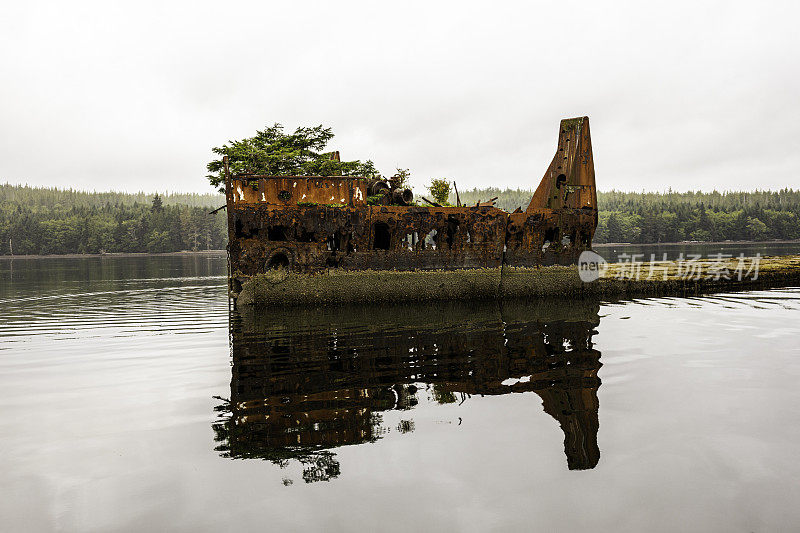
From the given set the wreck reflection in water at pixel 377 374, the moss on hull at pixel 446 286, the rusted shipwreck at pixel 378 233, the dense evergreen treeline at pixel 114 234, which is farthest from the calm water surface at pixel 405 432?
the dense evergreen treeline at pixel 114 234

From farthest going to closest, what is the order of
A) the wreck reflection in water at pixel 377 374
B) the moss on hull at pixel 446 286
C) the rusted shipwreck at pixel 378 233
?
the moss on hull at pixel 446 286 → the rusted shipwreck at pixel 378 233 → the wreck reflection in water at pixel 377 374

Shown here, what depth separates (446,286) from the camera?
1748 centimetres

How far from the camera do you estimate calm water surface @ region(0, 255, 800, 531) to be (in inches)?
166

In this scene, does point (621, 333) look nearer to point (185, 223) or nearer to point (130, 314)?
point (130, 314)

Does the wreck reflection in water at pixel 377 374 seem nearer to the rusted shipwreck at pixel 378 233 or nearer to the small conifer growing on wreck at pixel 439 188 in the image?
the rusted shipwreck at pixel 378 233

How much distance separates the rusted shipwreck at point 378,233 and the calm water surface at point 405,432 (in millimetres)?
4688

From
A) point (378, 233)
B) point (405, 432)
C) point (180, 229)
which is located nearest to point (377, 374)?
point (405, 432)

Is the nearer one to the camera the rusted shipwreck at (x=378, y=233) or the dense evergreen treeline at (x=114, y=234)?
the rusted shipwreck at (x=378, y=233)

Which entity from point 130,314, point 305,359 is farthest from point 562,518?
point 130,314

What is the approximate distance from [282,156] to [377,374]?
2944cm

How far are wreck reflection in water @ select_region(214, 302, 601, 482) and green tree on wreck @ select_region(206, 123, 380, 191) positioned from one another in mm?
21105

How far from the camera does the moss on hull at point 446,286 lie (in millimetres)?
16344

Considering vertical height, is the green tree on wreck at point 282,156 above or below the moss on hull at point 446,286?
above

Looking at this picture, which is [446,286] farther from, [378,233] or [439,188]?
[439,188]
